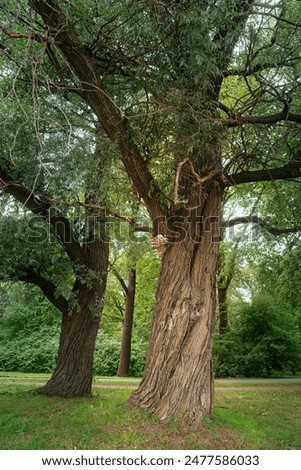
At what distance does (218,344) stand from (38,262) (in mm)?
11058

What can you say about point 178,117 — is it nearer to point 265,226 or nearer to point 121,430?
point 121,430

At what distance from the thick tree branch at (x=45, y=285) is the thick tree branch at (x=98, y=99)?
3259 millimetres

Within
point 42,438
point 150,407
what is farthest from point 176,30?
point 42,438

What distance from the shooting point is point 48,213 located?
8.35 m

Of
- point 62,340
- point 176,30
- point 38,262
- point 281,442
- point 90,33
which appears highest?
point 90,33

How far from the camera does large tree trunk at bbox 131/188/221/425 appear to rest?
6039 millimetres

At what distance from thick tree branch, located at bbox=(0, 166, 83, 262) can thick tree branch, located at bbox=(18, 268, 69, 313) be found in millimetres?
753

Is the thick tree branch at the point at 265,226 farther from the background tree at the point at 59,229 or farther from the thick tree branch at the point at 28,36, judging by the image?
the thick tree branch at the point at 28,36

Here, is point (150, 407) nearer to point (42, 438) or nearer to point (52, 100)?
point (42, 438)

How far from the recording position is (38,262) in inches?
343

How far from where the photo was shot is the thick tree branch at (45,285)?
8.77m

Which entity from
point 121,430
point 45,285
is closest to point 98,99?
point 45,285

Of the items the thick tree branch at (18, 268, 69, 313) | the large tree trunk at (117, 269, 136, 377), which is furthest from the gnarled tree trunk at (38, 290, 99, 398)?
the large tree trunk at (117, 269, 136, 377)

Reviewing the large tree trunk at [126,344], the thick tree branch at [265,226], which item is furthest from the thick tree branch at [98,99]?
the large tree trunk at [126,344]
